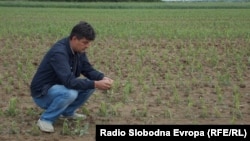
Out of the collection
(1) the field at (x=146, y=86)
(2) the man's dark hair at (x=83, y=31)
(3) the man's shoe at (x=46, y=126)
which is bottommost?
(3) the man's shoe at (x=46, y=126)

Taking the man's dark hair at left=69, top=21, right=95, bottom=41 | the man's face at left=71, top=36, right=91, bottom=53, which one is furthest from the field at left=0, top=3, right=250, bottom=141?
the man's dark hair at left=69, top=21, right=95, bottom=41

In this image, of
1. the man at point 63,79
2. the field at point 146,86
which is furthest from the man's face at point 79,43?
the field at point 146,86

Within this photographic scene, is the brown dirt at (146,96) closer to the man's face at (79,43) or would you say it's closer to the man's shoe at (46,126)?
the man's shoe at (46,126)

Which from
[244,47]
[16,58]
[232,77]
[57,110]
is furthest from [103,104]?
[244,47]

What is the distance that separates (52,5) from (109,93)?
4131cm

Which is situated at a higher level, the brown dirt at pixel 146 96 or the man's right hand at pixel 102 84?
the man's right hand at pixel 102 84

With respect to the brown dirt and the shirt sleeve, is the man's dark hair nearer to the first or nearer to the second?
the shirt sleeve

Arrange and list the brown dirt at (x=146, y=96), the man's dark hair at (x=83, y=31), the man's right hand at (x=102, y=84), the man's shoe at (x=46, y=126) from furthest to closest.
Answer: the brown dirt at (x=146, y=96), the man's shoe at (x=46, y=126), the man's right hand at (x=102, y=84), the man's dark hair at (x=83, y=31)

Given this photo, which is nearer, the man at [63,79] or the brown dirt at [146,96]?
the man at [63,79]

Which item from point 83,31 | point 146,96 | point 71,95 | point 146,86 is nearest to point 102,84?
point 71,95

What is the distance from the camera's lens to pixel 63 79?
476 centimetres

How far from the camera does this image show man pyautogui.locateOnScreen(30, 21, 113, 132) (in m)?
4.78

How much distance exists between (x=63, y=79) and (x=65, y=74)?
6 cm

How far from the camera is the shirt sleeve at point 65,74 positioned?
477 cm
